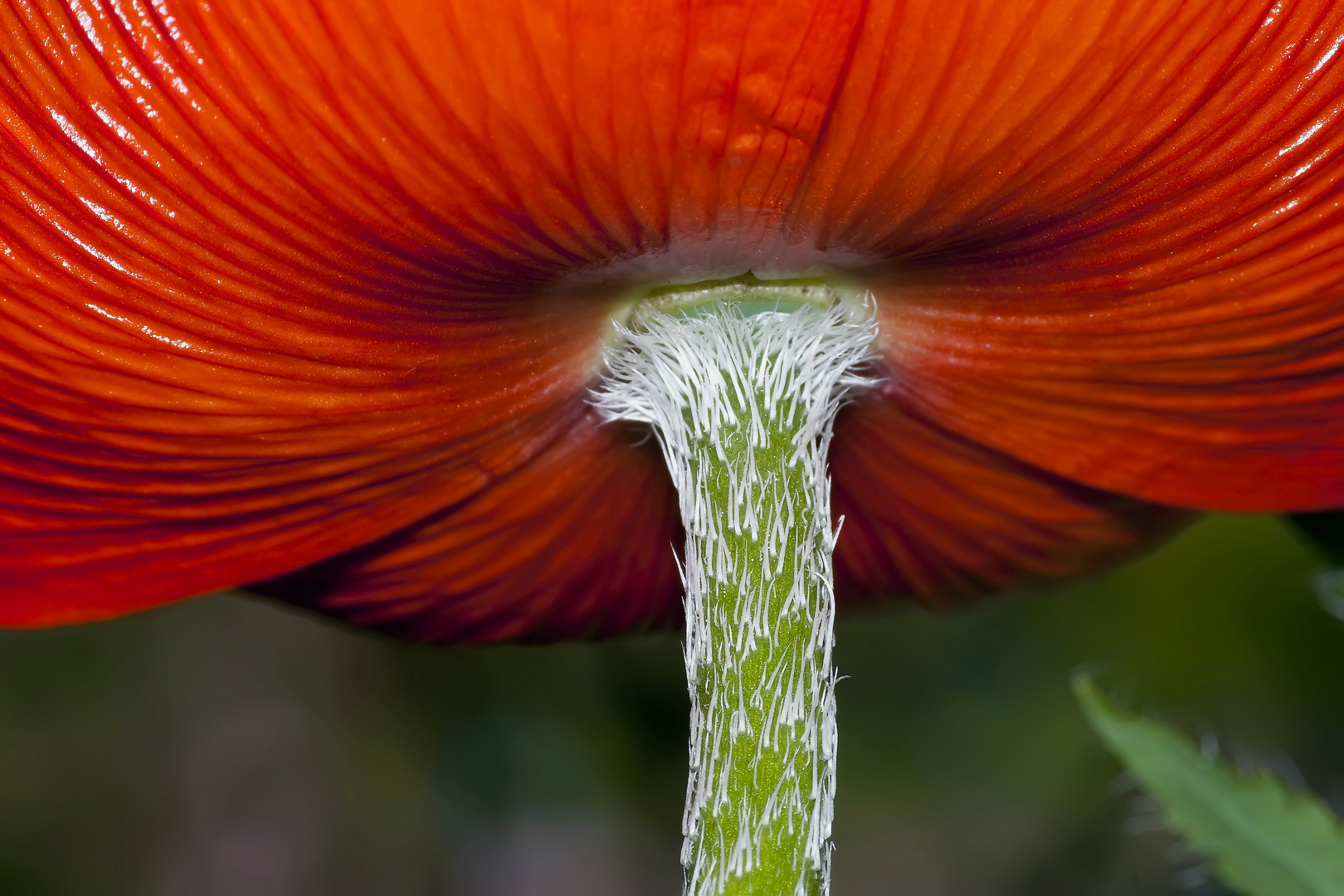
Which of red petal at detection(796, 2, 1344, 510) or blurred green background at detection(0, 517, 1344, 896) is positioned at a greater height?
red petal at detection(796, 2, 1344, 510)

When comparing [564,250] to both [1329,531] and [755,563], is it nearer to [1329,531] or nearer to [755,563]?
[755,563]

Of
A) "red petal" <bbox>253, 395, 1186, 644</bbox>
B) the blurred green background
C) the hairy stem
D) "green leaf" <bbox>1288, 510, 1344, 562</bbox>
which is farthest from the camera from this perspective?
the blurred green background

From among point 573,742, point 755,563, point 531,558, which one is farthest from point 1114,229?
point 573,742

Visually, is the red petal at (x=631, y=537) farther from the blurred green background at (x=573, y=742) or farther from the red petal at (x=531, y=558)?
the blurred green background at (x=573, y=742)

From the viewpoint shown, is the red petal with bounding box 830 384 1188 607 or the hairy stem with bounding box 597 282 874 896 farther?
the red petal with bounding box 830 384 1188 607

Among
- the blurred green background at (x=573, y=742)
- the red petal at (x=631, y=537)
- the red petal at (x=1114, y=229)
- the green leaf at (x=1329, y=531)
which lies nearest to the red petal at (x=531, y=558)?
the red petal at (x=631, y=537)

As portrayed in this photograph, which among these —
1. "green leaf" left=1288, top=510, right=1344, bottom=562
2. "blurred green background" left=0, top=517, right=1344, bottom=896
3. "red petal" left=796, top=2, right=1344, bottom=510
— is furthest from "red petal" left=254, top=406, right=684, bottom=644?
"blurred green background" left=0, top=517, right=1344, bottom=896

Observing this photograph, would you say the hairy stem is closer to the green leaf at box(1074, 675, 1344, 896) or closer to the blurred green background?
the green leaf at box(1074, 675, 1344, 896)

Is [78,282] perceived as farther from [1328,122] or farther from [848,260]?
[1328,122]
